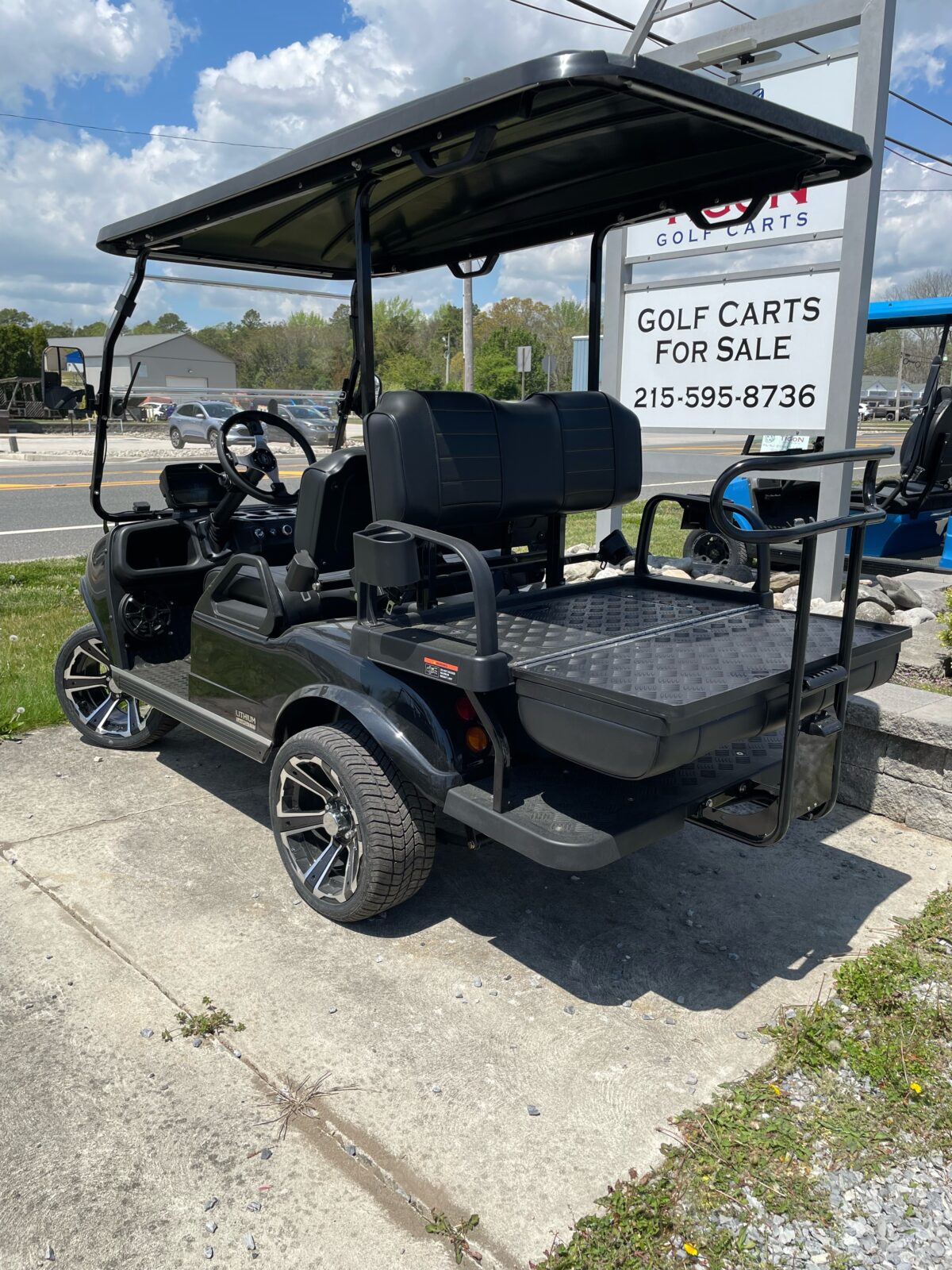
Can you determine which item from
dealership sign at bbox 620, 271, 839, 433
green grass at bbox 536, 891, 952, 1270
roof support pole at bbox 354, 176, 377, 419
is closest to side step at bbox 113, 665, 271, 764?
roof support pole at bbox 354, 176, 377, 419

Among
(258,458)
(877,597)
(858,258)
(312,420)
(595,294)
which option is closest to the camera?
(595,294)

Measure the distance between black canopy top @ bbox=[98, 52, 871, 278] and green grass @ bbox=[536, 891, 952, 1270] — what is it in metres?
2.33

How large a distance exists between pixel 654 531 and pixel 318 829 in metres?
7.31

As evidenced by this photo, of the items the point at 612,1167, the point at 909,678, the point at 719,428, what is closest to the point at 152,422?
the point at 719,428

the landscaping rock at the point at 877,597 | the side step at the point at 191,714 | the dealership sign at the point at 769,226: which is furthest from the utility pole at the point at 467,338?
the side step at the point at 191,714

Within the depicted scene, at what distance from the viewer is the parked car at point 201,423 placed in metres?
4.30

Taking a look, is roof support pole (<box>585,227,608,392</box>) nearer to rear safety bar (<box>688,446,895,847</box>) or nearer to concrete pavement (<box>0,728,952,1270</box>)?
rear safety bar (<box>688,446,895,847</box>)

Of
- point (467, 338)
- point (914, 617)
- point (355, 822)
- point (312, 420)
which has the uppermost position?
point (467, 338)

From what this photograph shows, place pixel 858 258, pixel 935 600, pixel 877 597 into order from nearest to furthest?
pixel 858 258 < pixel 877 597 < pixel 935 600

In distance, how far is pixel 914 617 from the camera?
5535mm

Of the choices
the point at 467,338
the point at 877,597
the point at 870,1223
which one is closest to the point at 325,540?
the point at 870,1223

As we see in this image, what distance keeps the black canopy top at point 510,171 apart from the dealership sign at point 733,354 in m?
2.07

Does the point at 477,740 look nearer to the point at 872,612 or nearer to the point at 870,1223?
the point at 870,1223

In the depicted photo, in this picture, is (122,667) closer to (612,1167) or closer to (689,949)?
(689,949)
